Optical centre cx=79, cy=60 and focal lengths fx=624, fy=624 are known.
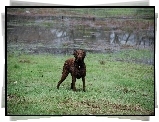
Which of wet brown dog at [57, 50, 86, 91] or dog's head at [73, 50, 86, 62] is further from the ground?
dog's head at [73, 50, 86, 62]

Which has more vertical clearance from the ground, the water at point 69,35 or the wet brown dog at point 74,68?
the water at point 69,35

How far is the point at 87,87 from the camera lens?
6.03m

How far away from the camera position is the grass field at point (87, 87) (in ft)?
19.6

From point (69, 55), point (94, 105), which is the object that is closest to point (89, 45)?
point (69, 55)

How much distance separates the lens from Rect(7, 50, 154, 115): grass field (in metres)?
5.97

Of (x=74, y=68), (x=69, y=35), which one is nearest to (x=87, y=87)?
(x=74, y=68)

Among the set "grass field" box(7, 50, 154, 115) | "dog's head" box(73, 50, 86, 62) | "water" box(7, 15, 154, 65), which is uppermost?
"water" box(7, 15, 154, 65)

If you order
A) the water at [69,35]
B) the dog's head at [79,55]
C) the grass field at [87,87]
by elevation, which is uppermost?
the water at [69,35]

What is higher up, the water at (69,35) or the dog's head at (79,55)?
A: the water at (69,35)

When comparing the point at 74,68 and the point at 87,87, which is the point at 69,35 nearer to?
the point at 74,68

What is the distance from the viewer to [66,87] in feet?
19.7

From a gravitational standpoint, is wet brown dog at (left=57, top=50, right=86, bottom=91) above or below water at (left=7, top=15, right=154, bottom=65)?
below

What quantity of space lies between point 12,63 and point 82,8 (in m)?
0.85

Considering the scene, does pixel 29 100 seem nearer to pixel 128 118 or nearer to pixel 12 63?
pixel 12 63
